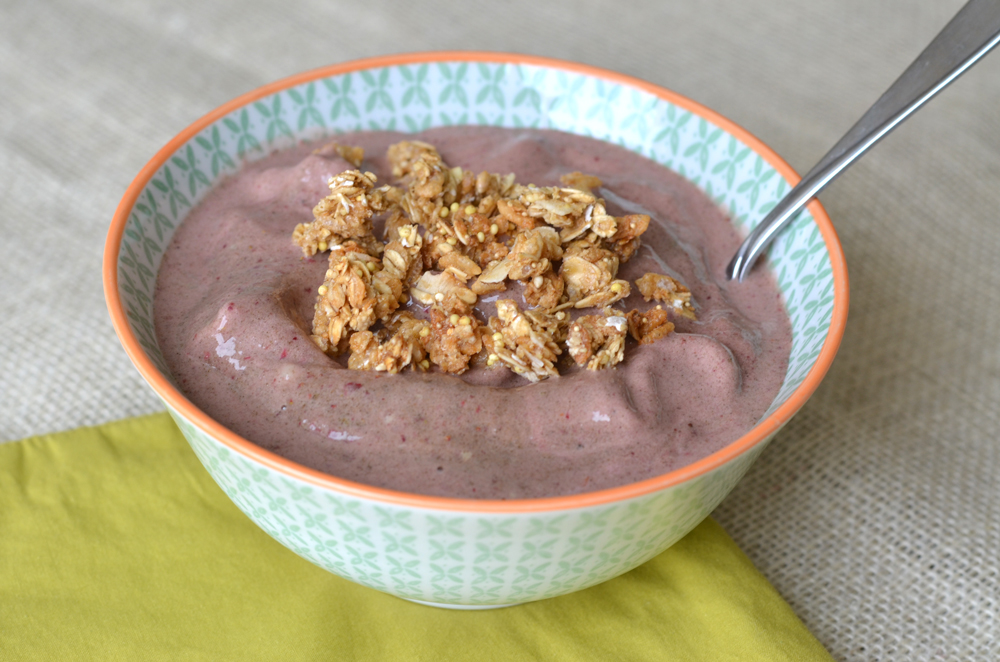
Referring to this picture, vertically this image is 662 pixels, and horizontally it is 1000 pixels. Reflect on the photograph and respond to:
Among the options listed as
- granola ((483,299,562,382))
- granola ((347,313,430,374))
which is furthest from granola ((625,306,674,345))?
granola ((347,313,430,374))

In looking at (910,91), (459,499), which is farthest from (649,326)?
(910,91)

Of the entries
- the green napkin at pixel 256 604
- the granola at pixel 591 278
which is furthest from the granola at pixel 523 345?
the green napkin at pixel 256 604

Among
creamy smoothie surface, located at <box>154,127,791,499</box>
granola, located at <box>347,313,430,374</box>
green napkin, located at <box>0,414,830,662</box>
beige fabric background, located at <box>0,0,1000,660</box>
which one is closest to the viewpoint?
creamy smoothie surface, located at <box>154,127,791,499</box>

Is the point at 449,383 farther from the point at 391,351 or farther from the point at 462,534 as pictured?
the point at 462,534

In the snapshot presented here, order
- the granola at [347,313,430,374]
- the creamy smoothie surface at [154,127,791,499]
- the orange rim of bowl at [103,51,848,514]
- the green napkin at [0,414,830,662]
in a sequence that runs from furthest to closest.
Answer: the green napkin at [0,414,830,662] → the granola at [347,313,430,374] → the creamy smoothie surface at [154,127,791,499] → the orange rim of bowl at [103,51,848,514]

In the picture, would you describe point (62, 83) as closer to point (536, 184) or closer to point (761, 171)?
point (536, 184)

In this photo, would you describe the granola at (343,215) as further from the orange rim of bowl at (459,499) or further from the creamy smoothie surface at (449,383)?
the orange rim of bowl at (459,499)

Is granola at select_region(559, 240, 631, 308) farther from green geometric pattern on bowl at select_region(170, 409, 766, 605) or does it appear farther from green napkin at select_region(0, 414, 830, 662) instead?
green napkin at select_region(0, 414, 830, 662)
